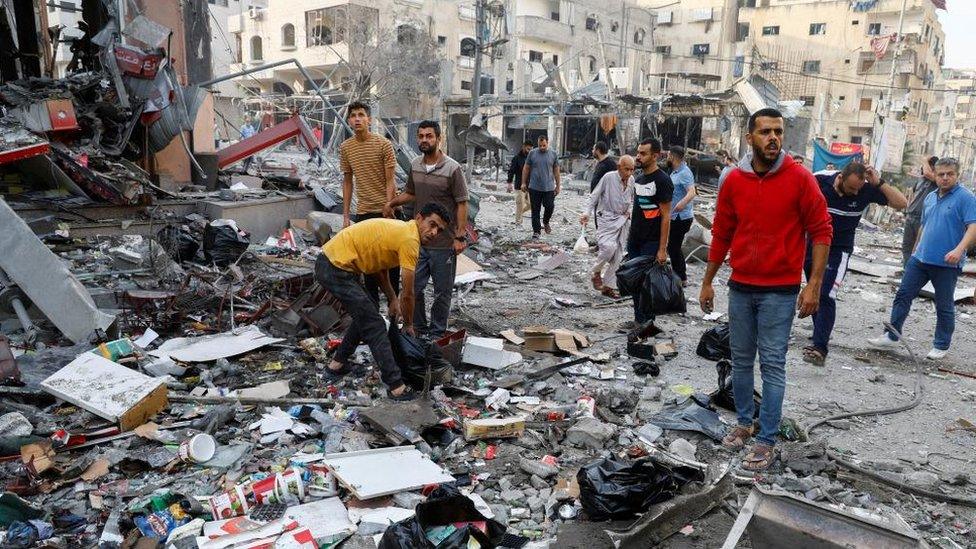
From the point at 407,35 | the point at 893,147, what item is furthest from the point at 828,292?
the point at 407,35

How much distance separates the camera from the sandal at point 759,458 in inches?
134

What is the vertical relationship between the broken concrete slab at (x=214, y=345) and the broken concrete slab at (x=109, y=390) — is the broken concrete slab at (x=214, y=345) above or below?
below

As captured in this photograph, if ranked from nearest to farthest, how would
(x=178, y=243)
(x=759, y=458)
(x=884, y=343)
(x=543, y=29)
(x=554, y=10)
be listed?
(x=759, y=458) < (x=884, y=343) < (x=178, y=243) < (x=543, y=29) < (x=554, y=10)

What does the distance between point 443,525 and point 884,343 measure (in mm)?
5148

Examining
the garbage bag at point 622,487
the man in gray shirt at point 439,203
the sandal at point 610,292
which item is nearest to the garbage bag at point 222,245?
the man in gray shirt at point 439,203

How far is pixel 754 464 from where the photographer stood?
341cm

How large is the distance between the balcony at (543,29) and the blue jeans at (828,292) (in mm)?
33827

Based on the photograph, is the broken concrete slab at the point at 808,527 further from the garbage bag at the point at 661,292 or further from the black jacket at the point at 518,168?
the black jacket at the point at 518,168

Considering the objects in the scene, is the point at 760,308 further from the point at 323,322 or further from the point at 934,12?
the point at 934,12

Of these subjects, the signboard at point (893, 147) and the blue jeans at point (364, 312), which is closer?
the blue jeans at point (364, 312)

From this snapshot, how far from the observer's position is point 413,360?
435 cm

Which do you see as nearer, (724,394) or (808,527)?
(808,527)

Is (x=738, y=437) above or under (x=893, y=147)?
under

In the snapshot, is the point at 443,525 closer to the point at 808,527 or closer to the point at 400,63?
the point at 808,527
